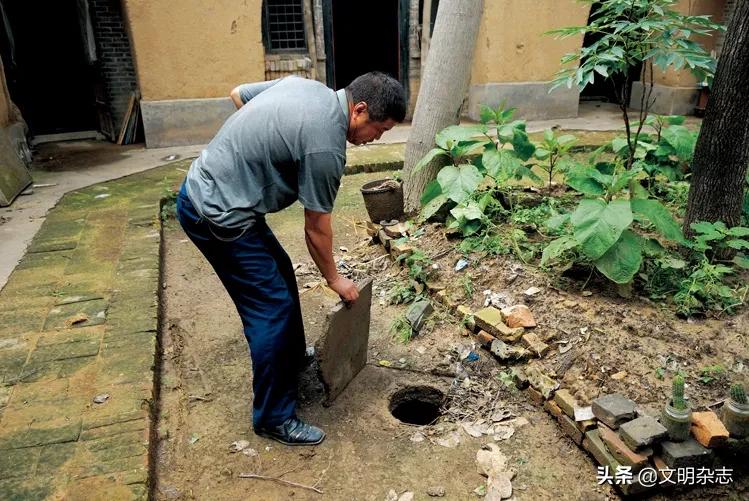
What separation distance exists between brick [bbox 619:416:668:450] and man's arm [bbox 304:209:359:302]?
4.50 ft

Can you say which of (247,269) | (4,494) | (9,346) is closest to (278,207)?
(247,269)

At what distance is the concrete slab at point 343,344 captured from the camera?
101 inches

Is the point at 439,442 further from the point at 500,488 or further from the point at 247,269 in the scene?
the point at 247,269

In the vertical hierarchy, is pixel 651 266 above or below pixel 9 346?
above

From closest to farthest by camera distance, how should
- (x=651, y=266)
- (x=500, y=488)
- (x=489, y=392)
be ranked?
(x=500, y=488) < (x=489, y=392) < (x=651, y=266)

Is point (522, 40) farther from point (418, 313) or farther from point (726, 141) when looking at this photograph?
point (418, 313)

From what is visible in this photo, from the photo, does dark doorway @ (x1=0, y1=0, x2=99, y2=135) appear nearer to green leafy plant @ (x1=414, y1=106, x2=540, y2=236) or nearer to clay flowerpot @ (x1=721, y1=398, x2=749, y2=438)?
green leafy plant @ (x1=414, y1=106, x2=540, y2=236)

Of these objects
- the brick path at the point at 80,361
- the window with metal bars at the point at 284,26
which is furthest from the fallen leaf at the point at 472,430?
the window with metal bars at the point at 284,26

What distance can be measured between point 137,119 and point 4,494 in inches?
288

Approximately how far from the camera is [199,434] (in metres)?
2.65

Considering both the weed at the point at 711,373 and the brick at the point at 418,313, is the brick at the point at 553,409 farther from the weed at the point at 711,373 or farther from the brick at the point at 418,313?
the brick at the point at 418,313

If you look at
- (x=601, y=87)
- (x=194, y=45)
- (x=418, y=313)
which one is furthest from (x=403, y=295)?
(x=601, y=87)

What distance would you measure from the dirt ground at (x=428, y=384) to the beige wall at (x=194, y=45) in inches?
199

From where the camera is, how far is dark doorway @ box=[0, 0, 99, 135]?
30.4 feet
